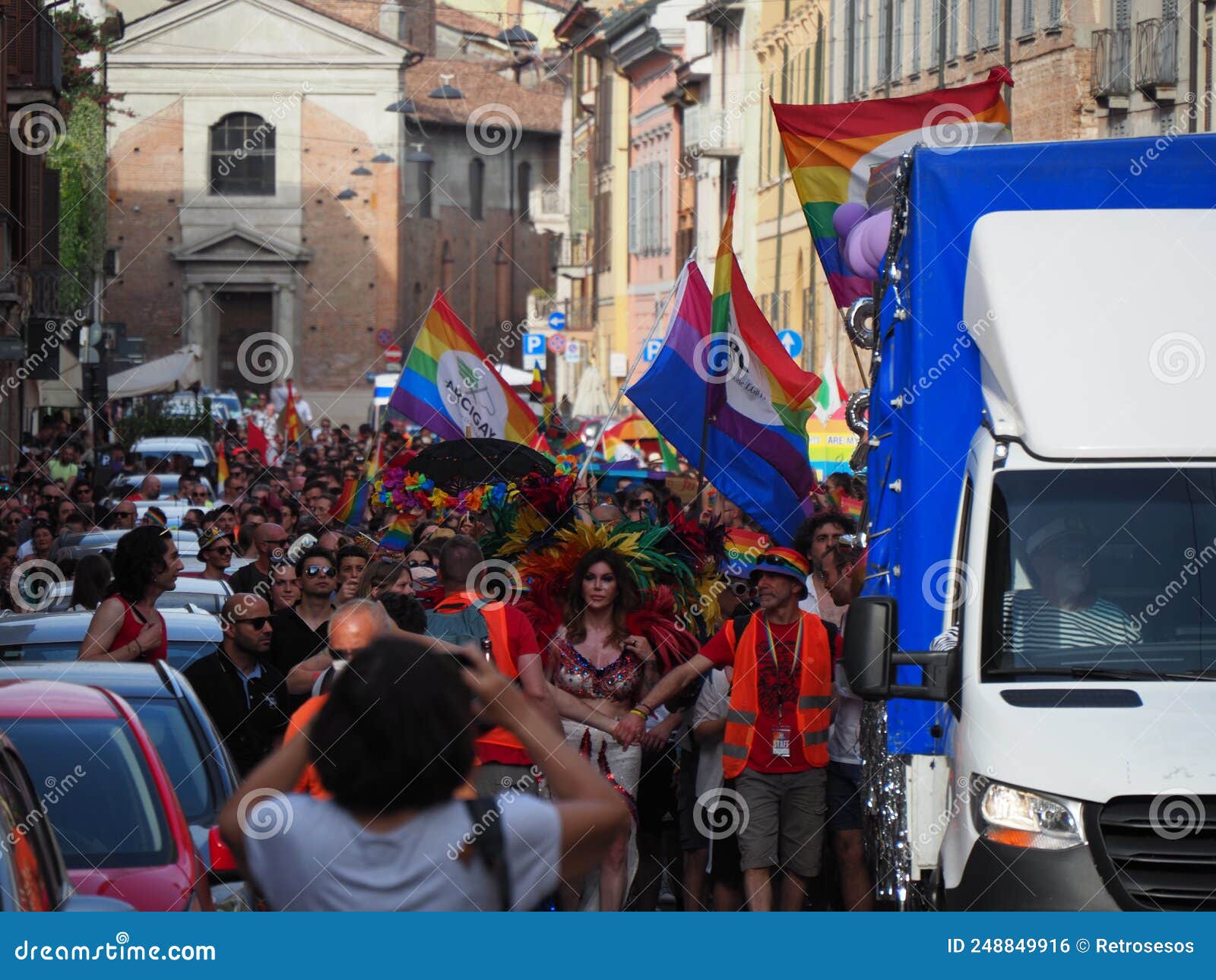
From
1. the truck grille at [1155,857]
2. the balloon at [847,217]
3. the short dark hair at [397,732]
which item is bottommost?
the truck grille at [1155,857]

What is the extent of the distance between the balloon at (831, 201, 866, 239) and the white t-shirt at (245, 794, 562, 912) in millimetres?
8578

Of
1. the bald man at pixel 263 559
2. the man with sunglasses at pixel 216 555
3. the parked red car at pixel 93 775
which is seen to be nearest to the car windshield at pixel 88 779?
the parked red car at pixel 93 775

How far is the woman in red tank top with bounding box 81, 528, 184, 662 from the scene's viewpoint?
30.2ft

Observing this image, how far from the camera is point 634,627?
369 inches

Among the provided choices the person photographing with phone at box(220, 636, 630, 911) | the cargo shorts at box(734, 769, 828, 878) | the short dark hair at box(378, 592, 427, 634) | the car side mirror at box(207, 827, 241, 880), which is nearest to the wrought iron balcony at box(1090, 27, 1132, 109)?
the cargo shorts at box(734, 769, 828, 878)

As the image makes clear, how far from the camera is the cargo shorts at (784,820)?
9.09 metres

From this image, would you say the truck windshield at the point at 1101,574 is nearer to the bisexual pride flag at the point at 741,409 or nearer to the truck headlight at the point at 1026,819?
the truck headlight at the point at 1026,819

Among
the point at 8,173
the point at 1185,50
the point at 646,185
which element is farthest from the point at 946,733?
the point at 646,185

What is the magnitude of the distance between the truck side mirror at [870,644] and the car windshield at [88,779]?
2.17 meters

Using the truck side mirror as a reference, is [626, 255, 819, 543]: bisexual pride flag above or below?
above

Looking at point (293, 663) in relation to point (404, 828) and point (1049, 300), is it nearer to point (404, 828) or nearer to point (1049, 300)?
Result: point (1049, 300)

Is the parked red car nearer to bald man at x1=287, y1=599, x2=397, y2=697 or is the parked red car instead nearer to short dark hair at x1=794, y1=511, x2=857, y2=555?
bald man at x1=287, y1=599, x2=397, y2=697

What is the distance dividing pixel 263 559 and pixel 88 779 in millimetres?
6955

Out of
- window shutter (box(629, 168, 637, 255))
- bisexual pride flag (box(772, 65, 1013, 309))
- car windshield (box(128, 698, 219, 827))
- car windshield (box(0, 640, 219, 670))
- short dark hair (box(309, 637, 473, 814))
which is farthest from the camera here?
window shutter (box(629, 168, 637, 255))
